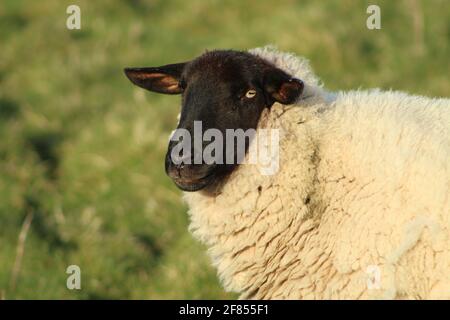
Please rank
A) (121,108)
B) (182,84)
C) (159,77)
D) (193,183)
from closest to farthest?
1. (193,183)
2. (182,84)
3. (159,77)
4. (121,108)

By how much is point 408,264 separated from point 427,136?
67 cm

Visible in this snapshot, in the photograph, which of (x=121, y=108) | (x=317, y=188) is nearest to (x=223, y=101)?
(x=317, y=188)

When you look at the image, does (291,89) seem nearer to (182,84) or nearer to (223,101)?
(223,101)

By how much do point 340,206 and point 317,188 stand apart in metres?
0.15

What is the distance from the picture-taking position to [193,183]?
398 centimetres

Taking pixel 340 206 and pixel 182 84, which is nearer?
pixel 340 206

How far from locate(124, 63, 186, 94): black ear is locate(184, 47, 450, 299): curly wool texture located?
58 cm

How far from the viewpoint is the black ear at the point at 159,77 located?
4543 mm

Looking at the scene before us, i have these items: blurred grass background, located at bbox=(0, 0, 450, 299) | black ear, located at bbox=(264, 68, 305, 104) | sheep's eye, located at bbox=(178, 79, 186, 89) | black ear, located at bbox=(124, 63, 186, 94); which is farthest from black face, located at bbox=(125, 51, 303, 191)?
blurred grass background, located at bbox=(0, 0, 450, 299)

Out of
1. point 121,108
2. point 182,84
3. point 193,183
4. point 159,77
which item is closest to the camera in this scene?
point 193,183

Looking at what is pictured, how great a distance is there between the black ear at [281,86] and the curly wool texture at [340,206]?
90mm

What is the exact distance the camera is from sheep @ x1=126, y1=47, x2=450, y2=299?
377 cm

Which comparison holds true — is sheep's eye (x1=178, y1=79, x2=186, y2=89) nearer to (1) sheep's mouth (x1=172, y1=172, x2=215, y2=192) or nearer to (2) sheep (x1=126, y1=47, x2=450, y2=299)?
(2) sheep (x1=126, y1=47, x2=450, y2=299)
